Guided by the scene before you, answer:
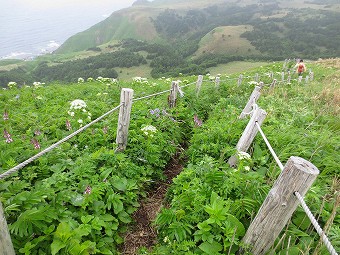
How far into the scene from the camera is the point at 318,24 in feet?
555

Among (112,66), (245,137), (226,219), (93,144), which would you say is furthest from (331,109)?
(112,66)

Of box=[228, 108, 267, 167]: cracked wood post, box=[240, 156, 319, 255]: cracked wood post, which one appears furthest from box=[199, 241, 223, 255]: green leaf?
box=[228, 108, 267, 167]: cracked wood post

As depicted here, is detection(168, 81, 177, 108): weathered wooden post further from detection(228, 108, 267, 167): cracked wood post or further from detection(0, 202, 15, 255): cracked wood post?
detection(0, 202, 15, 255): cracked wood post

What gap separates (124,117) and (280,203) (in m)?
3.31

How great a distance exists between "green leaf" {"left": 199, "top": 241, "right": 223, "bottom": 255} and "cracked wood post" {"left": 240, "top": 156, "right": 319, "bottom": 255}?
11.8 inches

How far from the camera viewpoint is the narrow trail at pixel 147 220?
3694 mm

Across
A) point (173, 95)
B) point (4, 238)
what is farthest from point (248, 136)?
point (4, 238)

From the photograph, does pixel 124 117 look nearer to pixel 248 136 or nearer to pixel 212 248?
pixel 248 136

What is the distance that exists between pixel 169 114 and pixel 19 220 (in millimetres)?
4642

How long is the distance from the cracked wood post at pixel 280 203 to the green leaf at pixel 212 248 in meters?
0.30

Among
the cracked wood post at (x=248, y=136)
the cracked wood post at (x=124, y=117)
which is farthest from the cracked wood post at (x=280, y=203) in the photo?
the cracked wood post at (x=124, y=117)

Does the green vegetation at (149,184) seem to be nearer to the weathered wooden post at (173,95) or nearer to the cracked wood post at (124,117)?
the cracked wood post at (124,117)

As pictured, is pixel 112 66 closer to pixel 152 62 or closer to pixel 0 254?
pixel 152 62

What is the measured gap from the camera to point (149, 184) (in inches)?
190
